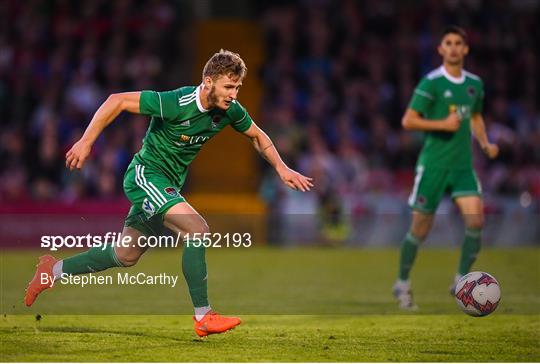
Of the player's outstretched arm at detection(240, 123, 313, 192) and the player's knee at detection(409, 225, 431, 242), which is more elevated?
the player's outstretched arm at detection(240, 123, 313, 192)

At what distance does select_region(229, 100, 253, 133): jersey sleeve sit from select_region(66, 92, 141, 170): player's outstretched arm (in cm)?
73

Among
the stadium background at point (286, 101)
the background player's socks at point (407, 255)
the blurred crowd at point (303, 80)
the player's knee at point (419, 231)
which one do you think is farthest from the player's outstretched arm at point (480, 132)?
the blurred crowd at point (303, 80)

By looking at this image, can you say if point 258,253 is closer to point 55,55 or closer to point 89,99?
point 89,99

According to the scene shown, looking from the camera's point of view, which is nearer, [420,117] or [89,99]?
[420,117]

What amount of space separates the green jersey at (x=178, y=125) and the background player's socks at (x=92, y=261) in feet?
2.48

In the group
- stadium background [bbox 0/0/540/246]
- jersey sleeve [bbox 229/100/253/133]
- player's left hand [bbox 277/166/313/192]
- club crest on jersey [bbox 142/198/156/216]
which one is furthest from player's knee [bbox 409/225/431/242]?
stadium background [bbox 0/0/540/246]

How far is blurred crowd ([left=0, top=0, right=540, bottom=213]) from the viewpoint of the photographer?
61.3 ft

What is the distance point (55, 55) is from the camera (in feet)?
67.1

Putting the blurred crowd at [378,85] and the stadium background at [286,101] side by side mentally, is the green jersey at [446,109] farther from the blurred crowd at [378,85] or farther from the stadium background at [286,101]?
the blurred crowd at [378,85]

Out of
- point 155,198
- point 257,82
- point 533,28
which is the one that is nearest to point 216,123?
point 155,198

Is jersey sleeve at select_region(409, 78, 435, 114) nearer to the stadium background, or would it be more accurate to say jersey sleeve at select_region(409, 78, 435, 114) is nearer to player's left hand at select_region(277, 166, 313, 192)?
player's left hand at select_region(277, 166, 313, 192)

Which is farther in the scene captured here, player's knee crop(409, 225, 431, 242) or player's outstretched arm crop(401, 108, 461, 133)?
player's knee crop(409, 225, 431, 242)

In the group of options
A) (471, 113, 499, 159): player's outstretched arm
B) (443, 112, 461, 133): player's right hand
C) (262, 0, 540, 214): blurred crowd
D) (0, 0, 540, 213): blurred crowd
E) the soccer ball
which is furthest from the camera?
(262, 0, 540, 214): blurred crowd

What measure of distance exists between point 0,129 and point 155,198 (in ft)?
36.8
